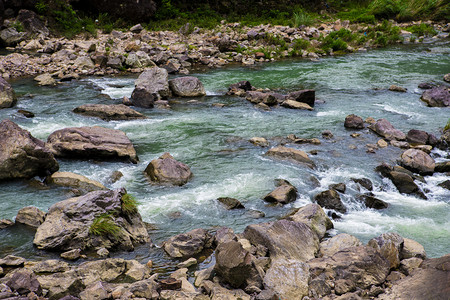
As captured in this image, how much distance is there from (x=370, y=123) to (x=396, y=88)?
4832 millimetres

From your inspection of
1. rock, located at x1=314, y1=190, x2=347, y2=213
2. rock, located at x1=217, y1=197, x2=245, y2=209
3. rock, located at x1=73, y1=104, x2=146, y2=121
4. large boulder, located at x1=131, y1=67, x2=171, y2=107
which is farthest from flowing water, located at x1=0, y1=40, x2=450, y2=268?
large boulder, located at x1=131, y1=67, x2=171, y2=107

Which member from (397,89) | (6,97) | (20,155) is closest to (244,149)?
(20,155)

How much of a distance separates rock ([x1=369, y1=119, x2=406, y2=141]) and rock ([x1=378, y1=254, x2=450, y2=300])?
7.06m

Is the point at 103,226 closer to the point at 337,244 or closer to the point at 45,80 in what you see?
the point at 337,244

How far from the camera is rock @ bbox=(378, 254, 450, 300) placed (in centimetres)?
529

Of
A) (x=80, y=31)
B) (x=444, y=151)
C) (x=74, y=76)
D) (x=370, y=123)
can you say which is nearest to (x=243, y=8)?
(x=80, y=31)

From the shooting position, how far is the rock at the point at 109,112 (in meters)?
13.6

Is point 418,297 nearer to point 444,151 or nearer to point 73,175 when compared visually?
point 73,175

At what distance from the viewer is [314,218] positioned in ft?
25.2

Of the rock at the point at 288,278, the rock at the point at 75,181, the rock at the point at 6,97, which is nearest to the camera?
the rock at the point at 288,278

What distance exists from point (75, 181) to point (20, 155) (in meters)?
1.29

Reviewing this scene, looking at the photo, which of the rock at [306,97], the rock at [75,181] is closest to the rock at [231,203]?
the rock at [75,181]

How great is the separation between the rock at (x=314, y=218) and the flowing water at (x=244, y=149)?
1.38 ft

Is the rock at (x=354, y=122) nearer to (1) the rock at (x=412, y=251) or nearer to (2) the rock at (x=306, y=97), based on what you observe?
(2) the rock at (x=306, y=97)
